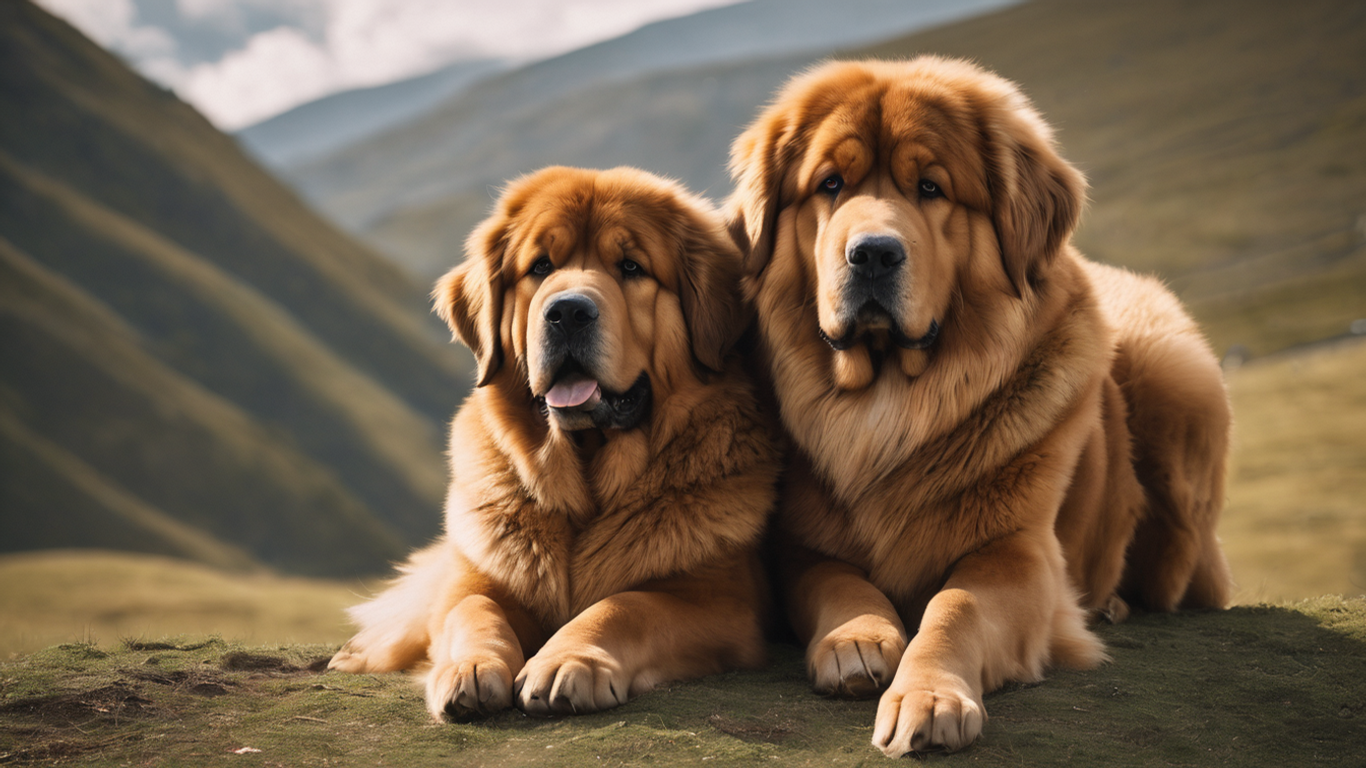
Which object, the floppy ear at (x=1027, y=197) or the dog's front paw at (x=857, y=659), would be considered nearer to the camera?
the dog's front paw at (x=857, y=659)

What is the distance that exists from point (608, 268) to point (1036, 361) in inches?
68.8

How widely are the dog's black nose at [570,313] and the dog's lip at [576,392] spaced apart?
0.20m

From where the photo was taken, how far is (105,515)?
6022 cm

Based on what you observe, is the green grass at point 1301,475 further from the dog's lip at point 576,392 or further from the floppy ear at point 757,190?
the dog's lip at point 576,392

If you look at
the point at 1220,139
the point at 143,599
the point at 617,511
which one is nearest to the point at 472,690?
the point at 617,511

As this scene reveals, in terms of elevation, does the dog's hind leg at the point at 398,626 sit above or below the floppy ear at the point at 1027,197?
below

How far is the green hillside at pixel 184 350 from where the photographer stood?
211ft

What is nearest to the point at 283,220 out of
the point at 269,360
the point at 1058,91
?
the point at 269,360

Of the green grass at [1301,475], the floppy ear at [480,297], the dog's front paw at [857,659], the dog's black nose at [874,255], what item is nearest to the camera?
the dog's front paw at [857,659]

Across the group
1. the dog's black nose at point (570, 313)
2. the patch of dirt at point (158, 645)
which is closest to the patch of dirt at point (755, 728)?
the dog's black nose at point (570, 313)

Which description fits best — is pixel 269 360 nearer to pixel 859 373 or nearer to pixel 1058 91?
pixel 859 373

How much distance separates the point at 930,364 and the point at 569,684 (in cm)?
187

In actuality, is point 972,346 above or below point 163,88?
below

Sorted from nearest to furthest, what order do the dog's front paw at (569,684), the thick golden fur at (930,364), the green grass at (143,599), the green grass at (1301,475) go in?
the dog's front paw at (569,684) → the thick golden fur at (930,364) → the green grass at (143,599) → the green grass at (1301,475)
